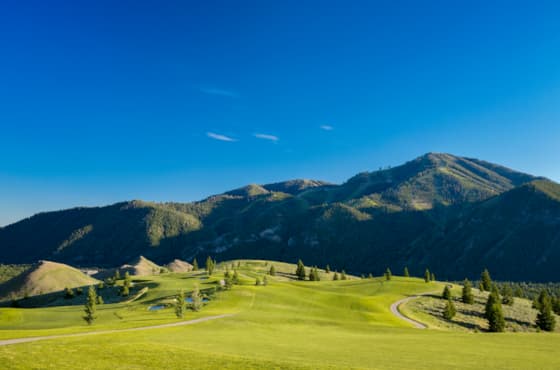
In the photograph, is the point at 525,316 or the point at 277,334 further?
the point at 525,316

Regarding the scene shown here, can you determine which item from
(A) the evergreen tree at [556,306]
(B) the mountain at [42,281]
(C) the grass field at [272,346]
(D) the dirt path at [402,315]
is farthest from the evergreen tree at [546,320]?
(B) the mountain at [42,281]

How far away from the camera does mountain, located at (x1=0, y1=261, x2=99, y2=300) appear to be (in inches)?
6649

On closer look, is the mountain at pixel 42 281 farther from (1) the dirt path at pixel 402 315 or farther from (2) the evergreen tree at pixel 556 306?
(2) the evergreen tree at pixel 556 306

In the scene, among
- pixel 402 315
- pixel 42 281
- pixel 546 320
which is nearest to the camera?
pixel 402 315

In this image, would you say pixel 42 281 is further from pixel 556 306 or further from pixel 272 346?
pixel 556 306

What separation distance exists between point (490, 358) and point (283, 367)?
19.5m

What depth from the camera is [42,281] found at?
17662 cm

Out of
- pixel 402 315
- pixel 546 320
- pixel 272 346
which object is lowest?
pixel 546 320

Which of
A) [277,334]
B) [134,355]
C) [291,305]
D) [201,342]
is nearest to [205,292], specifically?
[291,305]

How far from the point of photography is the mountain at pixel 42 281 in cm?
16888

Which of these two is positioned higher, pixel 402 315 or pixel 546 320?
pixel 402 315

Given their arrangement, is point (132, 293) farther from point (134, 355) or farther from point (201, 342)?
point (134, 355)

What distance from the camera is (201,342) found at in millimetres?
36594

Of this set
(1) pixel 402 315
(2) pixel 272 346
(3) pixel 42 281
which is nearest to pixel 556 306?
(1) pixel 402 315
